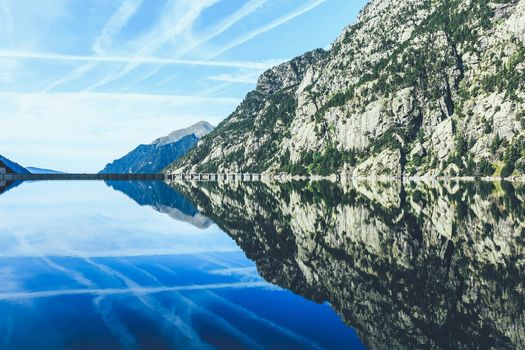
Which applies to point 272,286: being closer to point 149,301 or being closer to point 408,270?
point 149,301

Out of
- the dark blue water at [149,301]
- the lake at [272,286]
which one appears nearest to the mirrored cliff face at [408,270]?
the lake at [272,286]

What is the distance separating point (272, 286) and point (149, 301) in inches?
305

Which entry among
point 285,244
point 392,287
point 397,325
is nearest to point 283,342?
point 397,325

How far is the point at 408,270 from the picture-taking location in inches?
1235

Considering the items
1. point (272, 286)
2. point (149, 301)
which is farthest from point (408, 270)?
point (149, 301)

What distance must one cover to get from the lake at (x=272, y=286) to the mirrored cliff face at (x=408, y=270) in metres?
0.11

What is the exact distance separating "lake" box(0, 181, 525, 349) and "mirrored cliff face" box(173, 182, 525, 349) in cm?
11

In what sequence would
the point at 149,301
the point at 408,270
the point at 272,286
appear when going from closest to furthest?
the point at 149,301
the point at 272,286
the point at 408,270

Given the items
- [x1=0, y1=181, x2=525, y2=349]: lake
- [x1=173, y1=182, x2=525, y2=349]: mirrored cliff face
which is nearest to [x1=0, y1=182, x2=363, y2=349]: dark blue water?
[x1=0, y1=181, x2=525, y2=349]: lake

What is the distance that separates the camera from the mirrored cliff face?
20.5 metres

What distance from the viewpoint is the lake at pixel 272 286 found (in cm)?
1977

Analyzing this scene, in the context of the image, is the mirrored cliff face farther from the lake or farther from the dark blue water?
the dark blue water

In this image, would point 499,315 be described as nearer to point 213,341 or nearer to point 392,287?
point 392,287

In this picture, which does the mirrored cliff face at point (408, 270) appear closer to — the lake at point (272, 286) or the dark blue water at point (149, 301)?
the lake at point (272, 286)
